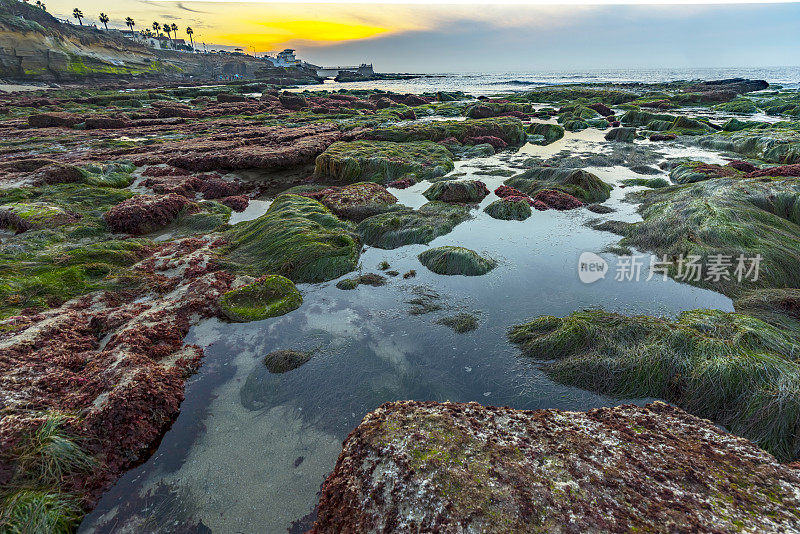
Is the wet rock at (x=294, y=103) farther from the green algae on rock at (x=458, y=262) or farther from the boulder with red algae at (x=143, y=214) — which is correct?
the green algae on rock at (x=458, y=262)

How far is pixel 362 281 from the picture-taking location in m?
7.90

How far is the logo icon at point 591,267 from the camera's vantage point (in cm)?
771

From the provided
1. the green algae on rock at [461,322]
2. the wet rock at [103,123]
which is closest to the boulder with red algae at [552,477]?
the green algae on rock at [461,322]

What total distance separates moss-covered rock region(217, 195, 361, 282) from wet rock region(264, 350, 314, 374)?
268 centimetres

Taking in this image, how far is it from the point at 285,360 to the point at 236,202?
9.58 meters

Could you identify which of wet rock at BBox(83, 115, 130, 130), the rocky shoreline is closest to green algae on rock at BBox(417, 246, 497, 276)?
the rocky shoreline

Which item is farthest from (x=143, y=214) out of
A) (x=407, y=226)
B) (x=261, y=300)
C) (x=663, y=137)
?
(x=663, y=137)

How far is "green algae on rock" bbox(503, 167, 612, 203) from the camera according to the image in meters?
12.8

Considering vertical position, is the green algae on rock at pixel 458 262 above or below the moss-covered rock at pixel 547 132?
below

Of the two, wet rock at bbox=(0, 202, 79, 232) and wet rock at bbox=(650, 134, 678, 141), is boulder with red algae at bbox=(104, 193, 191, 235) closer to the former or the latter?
wet rock at bbox=(0, 202, 79, 232)

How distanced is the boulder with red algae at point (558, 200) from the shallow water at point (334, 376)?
3.09 m

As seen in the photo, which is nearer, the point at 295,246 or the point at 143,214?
the point at 295,246

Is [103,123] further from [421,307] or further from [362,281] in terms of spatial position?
[421,307]

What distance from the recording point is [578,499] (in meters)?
2.67
